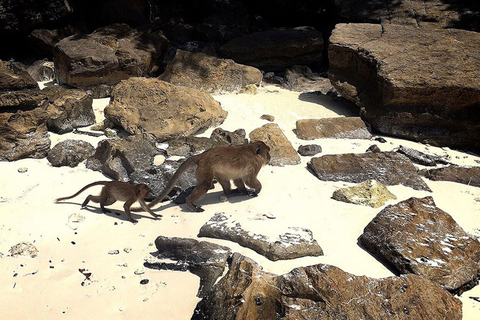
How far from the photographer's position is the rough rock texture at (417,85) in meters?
8.55

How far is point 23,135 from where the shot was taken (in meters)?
→ 7.29

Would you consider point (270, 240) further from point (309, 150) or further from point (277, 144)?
point (309, 150)

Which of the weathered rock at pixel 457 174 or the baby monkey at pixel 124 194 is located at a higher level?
the baby monkey at pixel 124 194

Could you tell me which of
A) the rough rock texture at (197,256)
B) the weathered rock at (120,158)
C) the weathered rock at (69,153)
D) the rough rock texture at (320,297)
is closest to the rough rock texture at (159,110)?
the weathered rock at (120,158)

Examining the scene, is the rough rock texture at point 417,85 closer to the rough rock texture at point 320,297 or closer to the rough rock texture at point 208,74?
the rough rock texture at point 208,74

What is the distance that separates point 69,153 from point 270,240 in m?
3.52

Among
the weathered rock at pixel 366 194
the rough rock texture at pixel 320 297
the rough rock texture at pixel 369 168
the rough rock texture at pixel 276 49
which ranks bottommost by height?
the rough rock texture at pixel 276 49

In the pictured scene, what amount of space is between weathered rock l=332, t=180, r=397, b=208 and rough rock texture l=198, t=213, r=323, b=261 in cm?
119

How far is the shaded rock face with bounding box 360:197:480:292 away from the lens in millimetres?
4906

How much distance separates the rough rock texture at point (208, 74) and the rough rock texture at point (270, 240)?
516 centimetres

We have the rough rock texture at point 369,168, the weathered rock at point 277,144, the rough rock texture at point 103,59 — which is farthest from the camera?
the rough rock texture at point 103,59

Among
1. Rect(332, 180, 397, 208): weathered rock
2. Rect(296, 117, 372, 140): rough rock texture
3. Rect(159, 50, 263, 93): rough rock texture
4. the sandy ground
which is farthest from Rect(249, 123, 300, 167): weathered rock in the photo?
Rect(159, 50, 263, 93): rough rock texture

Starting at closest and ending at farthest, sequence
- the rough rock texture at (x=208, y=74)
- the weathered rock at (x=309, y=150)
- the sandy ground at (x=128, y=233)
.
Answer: the sandy ground at (x=128, y=233), the weathered rock at (x=309, y=150), the rough rock texture at (x=208, y=74)

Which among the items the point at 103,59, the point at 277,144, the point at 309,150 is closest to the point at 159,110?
the point at 277,144
